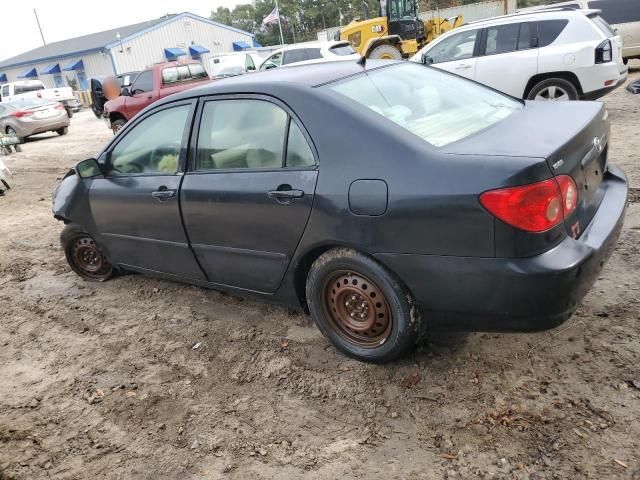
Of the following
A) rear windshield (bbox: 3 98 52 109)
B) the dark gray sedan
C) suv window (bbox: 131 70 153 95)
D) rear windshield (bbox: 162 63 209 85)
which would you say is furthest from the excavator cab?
the dark gray sedan

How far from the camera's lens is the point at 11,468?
2555mm

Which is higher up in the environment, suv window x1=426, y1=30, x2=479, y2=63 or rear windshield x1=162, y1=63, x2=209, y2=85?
rear windshield x1=162, y1=63, x2=209, y2=85

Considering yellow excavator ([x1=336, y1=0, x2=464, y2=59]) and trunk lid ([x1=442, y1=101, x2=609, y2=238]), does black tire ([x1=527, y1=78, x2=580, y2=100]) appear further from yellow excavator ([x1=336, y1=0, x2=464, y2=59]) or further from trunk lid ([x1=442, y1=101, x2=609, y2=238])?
yellow excavator ([x1=336, y1=0, x2=464, y2=59])

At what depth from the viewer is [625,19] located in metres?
12.8

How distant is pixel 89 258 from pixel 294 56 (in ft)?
38.8

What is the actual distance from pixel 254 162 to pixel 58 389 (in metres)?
1.84

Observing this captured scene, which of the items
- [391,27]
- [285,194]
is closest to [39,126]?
[391,27]

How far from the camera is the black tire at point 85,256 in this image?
15.2 feet

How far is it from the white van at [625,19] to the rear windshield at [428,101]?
1074 cm

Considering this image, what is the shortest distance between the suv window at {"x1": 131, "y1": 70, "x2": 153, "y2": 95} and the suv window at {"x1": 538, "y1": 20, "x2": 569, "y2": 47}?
872cm

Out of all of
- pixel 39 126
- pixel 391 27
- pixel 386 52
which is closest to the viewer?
pixel 386 52

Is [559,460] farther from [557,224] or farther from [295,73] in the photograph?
[295,73]

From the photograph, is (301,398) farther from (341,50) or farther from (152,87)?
(341,50)

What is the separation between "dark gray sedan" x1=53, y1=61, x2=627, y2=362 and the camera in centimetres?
231
